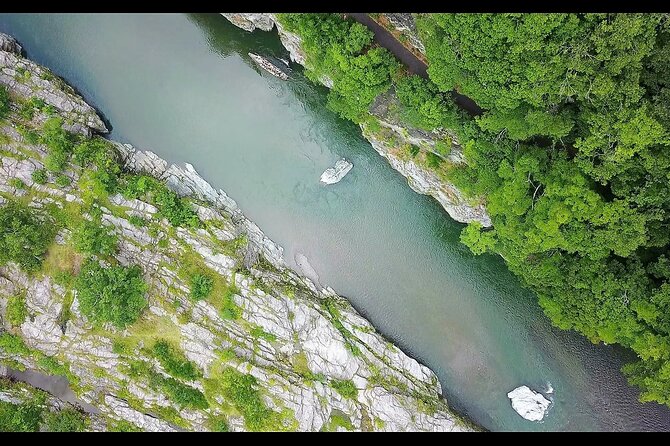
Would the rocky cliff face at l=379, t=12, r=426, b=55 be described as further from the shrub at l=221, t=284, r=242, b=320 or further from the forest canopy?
the shrub at l=221, t=284, r=242, b=320

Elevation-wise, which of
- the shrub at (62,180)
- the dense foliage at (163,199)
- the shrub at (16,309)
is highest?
the dense foliage at (163,199)

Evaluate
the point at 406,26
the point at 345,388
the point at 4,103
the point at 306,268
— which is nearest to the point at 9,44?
the point at 4,103

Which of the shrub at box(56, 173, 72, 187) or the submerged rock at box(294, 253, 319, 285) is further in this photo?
the submerged rock at box(294, 253, 319, 285)

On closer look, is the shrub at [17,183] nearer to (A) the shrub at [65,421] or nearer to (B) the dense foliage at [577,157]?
(A) the shrub at [65,421]

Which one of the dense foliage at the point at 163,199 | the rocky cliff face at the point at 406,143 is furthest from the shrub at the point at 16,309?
the rocky cliff face at the point at 406,143

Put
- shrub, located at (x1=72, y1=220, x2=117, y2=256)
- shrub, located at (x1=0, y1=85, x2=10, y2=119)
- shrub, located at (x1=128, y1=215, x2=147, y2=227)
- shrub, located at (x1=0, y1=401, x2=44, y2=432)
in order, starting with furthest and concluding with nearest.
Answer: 1. shrub, located at (x1=128, y1=215, x2=147, y2=227)
2. shrub, located at (x1=0, y1=85, x2=10, y2=119)
3. shrub, located at (x1=0, y1=401, x2=44, y2=432)
4. shrub, located at (x1=72, y1=220, x2=117, y2=256)

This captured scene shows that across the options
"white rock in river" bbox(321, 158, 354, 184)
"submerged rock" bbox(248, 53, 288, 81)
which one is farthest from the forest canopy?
"white rock in river" bbox(321, 158, 354, 184)

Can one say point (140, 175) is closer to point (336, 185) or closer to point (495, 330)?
point (336, 185)
